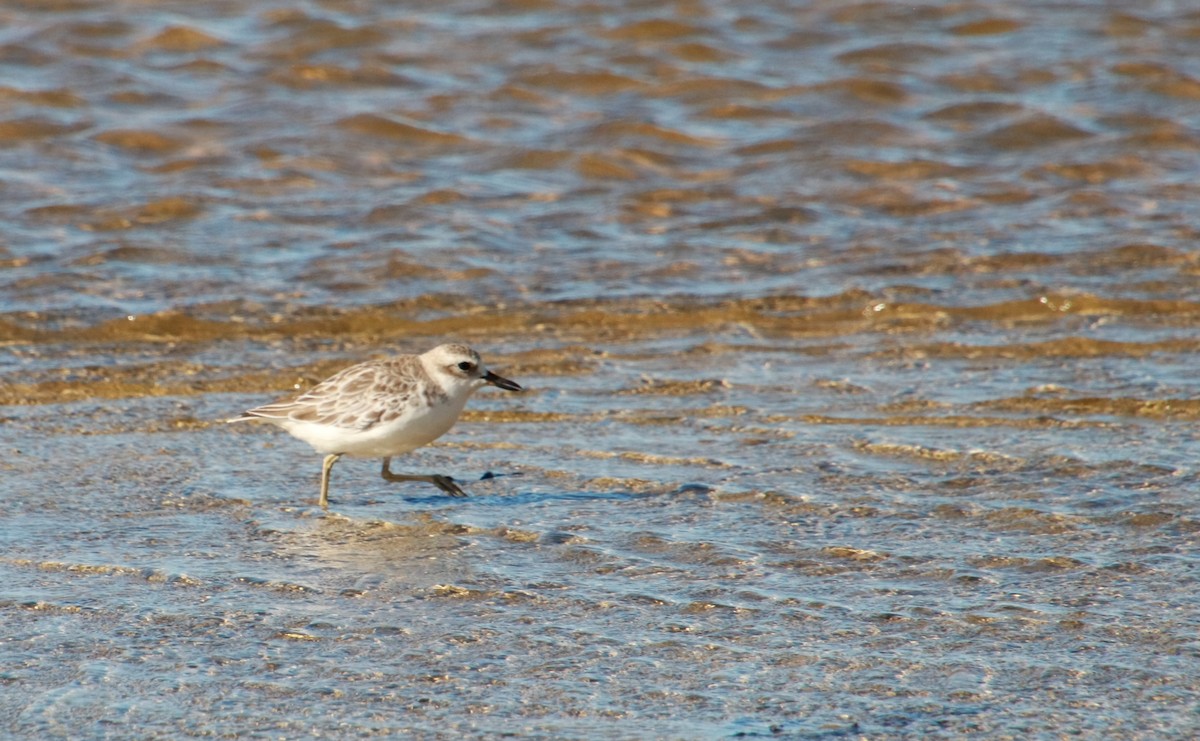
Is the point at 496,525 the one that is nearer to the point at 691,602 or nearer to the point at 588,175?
the point at 691,602

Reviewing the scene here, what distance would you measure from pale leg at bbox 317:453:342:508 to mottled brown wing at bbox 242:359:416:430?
16 centimetres

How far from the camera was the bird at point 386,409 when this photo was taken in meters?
6.88

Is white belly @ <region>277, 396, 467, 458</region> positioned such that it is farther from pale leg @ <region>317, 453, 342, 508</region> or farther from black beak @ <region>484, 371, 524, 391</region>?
black beak @ <region>484, 371, 524, 391</region>

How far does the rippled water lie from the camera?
16.1 feet

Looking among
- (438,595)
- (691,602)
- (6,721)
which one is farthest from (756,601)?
(6,721)

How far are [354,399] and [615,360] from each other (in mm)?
2359

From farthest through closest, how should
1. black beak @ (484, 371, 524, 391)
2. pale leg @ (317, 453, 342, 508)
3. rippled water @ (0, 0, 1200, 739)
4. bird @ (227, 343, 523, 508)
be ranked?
black beak @ (484, 371, 524, 391), bird @ (227, 343, 523, 508), pale leg @ (317, 453, 342, 508), rippled water @ (0, 0, 1200, 739)

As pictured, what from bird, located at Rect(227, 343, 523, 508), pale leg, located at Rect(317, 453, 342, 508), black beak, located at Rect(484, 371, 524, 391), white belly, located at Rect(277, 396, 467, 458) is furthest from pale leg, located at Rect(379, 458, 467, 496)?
black beak, located at Rect(484, 371, 524, 391)

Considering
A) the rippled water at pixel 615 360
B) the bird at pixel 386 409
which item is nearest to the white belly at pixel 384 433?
the bird at pixel 386 409

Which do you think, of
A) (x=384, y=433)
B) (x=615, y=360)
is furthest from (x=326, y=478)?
(x=615, y=360)

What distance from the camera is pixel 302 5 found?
58.1ft

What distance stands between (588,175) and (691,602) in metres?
8.37

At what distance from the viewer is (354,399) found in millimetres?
7012

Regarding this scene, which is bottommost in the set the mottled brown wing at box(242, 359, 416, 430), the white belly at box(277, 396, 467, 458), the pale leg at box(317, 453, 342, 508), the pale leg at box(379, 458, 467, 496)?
the pale leg at box(379, 458, 467, 496)
